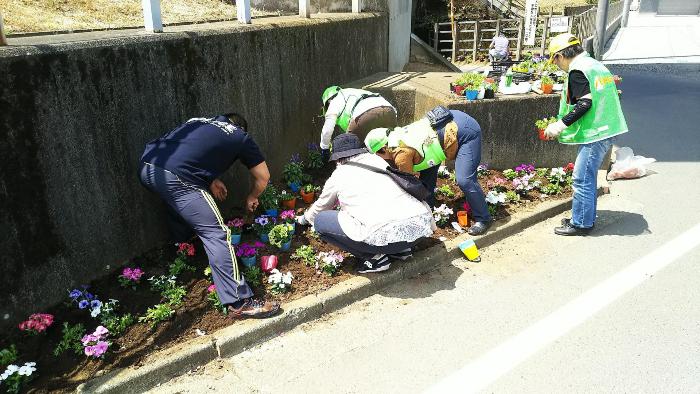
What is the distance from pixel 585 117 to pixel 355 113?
2.42m

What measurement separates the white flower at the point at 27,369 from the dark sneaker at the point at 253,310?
1359 millimetres

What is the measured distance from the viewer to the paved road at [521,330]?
3.64 m

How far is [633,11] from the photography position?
113 ft

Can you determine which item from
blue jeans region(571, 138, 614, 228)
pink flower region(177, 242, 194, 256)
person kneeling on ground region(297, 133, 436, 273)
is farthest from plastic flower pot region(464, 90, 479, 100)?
pink flower region(177, 242, 194, 256)

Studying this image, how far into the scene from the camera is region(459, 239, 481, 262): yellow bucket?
5289 mm

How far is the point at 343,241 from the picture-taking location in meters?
4.66

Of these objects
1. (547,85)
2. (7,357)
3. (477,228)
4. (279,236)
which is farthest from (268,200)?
(547,85)

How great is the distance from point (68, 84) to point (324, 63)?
148 inches

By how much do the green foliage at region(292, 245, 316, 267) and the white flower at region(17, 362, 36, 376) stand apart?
2.23m

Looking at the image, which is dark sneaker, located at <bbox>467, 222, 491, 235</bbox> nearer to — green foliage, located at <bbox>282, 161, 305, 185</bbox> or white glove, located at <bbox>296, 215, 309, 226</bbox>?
white glove, located at <bbox>296, 215, 309, 226</bbox>

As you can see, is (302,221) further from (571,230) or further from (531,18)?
(531,18)

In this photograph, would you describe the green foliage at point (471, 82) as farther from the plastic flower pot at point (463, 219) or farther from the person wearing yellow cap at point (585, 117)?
the plastic flower pot at point (463, 219)

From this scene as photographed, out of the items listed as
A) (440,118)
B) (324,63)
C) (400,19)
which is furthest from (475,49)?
(440,118)

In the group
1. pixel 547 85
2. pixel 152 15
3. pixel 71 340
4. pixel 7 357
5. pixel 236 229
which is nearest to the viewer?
pixel 7 357
